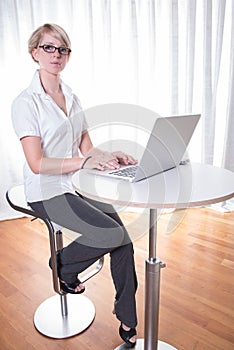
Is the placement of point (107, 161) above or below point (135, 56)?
below

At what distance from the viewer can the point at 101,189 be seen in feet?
3.26

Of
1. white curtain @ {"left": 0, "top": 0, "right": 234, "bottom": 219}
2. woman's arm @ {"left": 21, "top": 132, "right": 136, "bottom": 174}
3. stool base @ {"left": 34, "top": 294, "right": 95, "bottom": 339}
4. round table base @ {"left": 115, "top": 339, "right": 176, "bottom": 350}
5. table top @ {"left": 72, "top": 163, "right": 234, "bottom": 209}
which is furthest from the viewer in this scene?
white curtain @ {"left": 0, "top": 0, "right": 234, "bottom": 219}

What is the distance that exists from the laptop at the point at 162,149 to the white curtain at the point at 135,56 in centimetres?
149

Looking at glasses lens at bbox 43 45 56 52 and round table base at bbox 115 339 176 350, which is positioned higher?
glasses lens at bbox 43 45 56 52

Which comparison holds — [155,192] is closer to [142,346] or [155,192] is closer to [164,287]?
[142,346]

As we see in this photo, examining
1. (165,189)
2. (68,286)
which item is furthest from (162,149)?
(68,286)

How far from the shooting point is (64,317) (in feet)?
4.93

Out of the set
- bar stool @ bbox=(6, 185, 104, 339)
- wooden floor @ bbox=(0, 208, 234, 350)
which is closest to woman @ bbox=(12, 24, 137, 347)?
bar stool @ bbox=(6, 185, 104, 339)

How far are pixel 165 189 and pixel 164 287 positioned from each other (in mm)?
941

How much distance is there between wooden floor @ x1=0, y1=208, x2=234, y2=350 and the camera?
54.9 inches

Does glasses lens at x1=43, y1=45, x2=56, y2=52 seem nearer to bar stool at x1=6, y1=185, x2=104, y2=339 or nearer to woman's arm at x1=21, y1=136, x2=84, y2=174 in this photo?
woman's arm at x1=21, y1=136, x2=84, y2=174

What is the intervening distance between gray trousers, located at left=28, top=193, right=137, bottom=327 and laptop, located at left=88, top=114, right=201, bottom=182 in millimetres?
188

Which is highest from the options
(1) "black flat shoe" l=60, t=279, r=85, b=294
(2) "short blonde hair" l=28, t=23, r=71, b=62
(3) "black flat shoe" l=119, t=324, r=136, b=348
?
(2) "short blonde hair" l=28, t=23, r=71, b=62

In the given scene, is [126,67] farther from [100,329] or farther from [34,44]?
[100,329]
